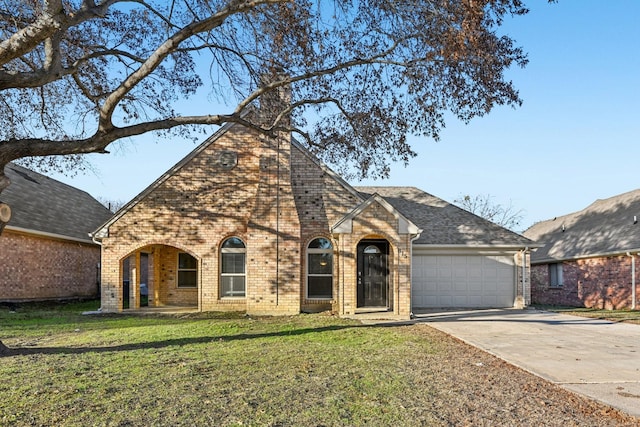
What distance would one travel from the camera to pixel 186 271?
18.6 m

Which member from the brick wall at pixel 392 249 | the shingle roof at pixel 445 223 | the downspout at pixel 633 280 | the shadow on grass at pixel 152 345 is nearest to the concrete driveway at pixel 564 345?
the brick wall at pixel 392 249

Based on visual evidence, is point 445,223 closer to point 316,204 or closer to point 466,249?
point 466,249

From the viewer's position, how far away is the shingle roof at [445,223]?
1873cm

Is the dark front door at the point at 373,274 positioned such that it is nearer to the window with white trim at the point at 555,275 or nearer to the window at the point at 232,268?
the window at the point at 232,268

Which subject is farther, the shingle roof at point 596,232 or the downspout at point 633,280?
the shingle roof at point 596,232

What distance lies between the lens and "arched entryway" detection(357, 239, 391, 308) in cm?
1722

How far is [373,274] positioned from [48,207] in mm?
14767

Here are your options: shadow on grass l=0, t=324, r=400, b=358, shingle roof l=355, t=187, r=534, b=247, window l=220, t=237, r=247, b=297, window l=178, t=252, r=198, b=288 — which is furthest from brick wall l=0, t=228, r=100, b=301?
shingle roof l=355, t=187, r=534, b=247

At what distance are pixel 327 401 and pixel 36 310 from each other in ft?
51.0

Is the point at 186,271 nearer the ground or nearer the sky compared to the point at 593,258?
nearer the ground

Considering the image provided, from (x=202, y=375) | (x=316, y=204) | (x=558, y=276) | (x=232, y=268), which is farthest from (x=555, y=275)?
(x=202, y=375)

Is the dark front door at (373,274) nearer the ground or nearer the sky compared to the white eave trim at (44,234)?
nearer the ground

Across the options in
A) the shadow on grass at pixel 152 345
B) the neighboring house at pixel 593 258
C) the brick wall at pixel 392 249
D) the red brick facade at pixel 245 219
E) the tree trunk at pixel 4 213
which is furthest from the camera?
the neighboring house at pixel 593 258

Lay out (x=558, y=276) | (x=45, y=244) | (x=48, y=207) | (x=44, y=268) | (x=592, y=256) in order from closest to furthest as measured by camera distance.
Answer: (x=44, y=268) → (x=45, y=244) → (x=592, y=256) → (x=48, y=207) → (x=558, y=276)
